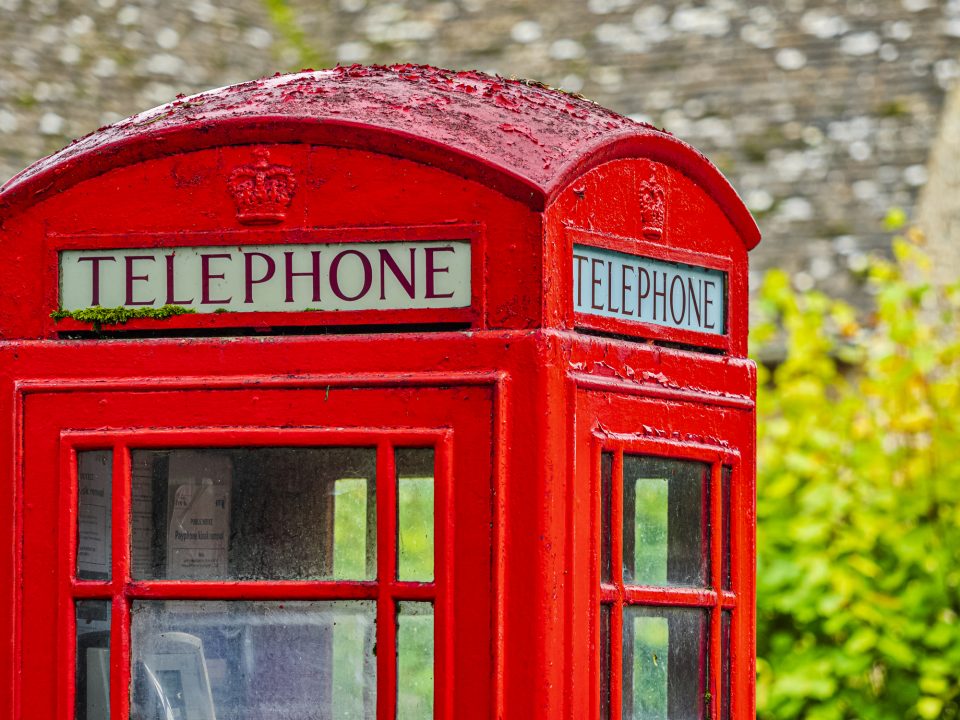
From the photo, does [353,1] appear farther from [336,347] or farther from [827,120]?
[336,347]

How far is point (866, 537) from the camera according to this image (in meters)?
6.86

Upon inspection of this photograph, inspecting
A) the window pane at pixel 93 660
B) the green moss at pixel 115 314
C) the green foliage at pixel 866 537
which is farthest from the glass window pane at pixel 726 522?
the green foliage at pixel 866 537

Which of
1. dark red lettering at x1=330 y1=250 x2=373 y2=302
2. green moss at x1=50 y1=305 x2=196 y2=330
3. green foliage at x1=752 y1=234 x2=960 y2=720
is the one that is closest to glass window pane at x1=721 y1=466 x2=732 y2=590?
dark red lettering at x1=330 y1=250 x2=373 y2=302

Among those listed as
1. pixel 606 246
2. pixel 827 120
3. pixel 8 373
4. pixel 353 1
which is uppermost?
pixel 353 1

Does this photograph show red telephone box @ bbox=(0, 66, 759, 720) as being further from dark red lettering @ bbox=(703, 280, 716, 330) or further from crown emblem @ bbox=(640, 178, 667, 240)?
dark red lettering @ bbox=(703, 280, 716, 330)

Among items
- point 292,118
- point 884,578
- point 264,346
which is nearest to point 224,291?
point 264,346

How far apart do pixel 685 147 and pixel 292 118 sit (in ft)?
2.86

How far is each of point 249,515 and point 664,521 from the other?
844 mm

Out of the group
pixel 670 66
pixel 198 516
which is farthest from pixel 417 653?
pixel 670 66

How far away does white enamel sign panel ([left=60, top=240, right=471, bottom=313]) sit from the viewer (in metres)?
3.16

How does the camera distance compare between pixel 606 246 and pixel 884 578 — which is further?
pixel 884 578

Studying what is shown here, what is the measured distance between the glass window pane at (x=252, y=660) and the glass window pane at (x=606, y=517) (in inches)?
17.8

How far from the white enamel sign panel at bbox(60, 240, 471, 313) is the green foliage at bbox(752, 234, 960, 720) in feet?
12.4

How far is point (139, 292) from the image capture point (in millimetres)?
3266
